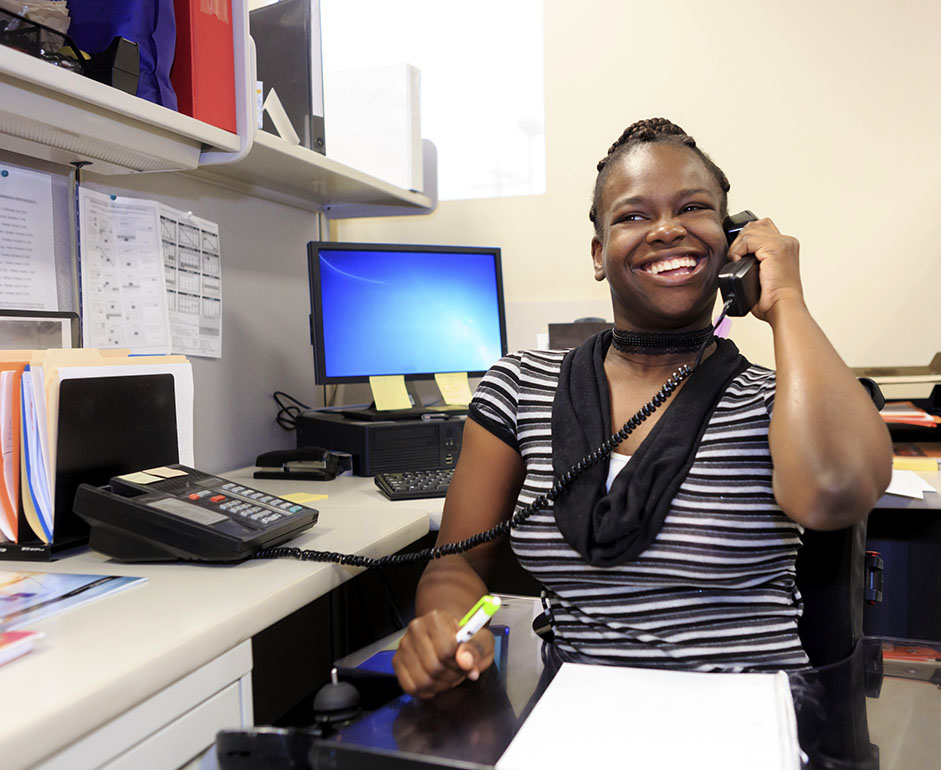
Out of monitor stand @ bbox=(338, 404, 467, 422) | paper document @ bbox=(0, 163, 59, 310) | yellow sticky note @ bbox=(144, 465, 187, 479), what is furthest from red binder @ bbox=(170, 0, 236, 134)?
monitor stand @ bbox=(338, 404, 467, 422)

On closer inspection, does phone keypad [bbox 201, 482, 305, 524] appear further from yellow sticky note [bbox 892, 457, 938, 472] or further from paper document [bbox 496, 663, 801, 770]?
yellow sticky note [bbox 892, 457, 938, 472]

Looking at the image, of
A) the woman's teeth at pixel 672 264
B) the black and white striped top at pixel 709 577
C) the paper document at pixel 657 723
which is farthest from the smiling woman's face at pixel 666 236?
the paper document at pixel 657 723

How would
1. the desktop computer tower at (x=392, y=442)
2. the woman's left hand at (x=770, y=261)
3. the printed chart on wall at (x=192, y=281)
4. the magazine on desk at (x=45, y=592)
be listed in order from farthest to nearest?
the desktop computer tower at (x=392, y=442), the printed chart on wall at (x=192, y=281), the woman's left hand at (x=770, y=261), the magazine on desk at (x=45, y=592)

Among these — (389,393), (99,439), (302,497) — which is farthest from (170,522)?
(389,393)

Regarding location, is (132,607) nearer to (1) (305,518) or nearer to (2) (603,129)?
(1) (305,518)

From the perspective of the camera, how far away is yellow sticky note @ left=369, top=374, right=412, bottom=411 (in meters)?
1.69

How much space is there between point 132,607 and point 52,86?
591 millimetres

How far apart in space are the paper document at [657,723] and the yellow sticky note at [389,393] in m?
0.97

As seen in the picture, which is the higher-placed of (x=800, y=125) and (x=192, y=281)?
(x=800, y=125)

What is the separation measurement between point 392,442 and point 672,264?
2.49 feet

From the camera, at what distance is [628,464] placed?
921mm

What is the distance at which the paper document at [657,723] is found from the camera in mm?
602

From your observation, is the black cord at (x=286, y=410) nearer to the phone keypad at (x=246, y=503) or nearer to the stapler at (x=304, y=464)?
the stapler at (x=304, y=464)

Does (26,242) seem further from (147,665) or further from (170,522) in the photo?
(147,665)
